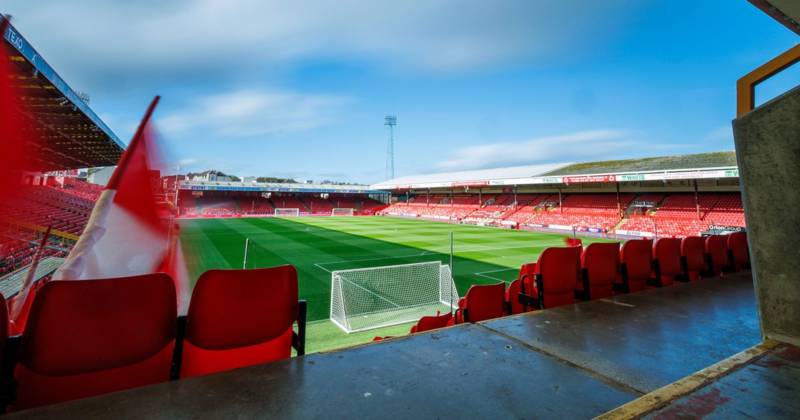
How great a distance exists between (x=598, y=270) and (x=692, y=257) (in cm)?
215

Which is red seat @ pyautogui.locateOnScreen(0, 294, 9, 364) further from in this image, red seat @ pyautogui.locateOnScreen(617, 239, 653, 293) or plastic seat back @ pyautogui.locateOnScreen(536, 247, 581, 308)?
red seat @ pyautogui.locateOnScreen(617, 239, 653, 293)

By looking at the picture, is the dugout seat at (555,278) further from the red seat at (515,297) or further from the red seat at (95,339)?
the red seat at (95,339)

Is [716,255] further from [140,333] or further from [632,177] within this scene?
[632,177]

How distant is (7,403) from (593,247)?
15.0 ft

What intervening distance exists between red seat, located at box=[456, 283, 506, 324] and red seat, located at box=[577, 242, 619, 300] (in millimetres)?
869

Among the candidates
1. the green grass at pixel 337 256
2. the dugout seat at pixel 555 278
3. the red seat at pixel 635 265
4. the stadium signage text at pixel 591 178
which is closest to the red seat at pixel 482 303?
the dugout seat at pixel 555 278

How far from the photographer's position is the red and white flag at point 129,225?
8.20 ft

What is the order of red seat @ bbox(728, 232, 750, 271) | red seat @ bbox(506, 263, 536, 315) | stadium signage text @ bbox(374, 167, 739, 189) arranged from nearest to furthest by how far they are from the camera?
red seat @ bbox(506, 263, 536, 315) → red seat @ bbox(728, 232, 750, 271) → stadium signage text @ bbox(374, 167, 739, 189)

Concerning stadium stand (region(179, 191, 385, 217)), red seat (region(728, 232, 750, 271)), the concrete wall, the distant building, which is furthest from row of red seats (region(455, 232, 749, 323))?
stadium stand (region(179, 191, 385, 217))

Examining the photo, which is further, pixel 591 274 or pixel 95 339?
pixel 591 274

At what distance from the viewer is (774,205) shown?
216cm

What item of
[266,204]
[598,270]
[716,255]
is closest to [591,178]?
[716,255]

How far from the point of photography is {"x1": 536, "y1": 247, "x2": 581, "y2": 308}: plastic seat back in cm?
338

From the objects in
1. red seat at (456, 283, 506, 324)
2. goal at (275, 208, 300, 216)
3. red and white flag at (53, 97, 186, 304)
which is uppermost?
goal at (275, 208, 300, 216)
